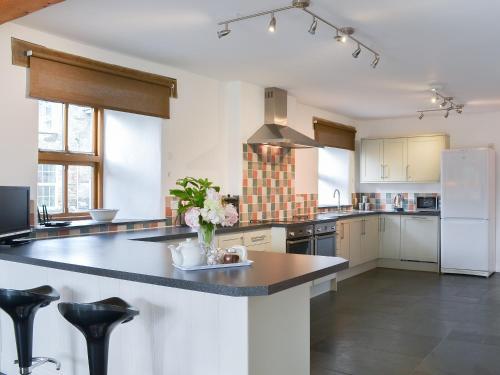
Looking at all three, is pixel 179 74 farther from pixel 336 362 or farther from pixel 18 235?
pixel 336 362

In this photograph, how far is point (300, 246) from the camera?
5367 millimetres

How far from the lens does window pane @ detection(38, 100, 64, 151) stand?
165 inches

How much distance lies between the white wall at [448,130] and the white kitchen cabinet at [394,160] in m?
0.31

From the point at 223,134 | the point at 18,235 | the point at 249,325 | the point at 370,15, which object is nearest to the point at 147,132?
the point at 223,134

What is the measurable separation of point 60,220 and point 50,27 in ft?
5.25

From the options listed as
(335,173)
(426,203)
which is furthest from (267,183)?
(426,203)

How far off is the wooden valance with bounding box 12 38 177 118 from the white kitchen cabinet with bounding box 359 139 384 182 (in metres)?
4.28

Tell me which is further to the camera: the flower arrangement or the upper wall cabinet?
the upper wall cabinet

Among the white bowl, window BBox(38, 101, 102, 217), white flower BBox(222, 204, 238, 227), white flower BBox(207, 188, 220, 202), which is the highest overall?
window BBox(38, 101, 102, 217)

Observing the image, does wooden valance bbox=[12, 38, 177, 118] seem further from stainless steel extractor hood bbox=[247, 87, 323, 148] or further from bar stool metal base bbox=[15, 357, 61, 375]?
bar stool metal base bbox=[15, 357, 61, 375]

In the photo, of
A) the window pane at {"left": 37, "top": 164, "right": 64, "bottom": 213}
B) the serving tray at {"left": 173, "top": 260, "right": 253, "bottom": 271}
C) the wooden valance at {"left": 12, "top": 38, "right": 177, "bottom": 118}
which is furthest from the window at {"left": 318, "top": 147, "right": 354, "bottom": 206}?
the serving tray at {"left": 173, "top": 260, "right": 253, "bottom": 271}

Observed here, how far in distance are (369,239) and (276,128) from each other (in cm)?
269

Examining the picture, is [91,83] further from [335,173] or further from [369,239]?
[335,173]

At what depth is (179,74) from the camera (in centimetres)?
482
